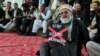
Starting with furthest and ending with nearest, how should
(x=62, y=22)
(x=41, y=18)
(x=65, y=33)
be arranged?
(x=41, y=18), (x=62, y=22), (x=65, y=33)

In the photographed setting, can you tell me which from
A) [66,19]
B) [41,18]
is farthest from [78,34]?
[41,18]

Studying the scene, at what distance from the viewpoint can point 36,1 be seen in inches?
573

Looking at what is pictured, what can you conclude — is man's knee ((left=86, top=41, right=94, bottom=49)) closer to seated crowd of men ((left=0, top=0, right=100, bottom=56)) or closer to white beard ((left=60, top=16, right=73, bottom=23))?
seated crowd of men ((left=0, top=0, right=100, bottom=56))

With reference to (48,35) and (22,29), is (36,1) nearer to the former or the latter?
(22,29)

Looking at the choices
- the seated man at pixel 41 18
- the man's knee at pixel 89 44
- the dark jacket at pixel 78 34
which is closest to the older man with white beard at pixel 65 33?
the dark jacket at pixel 78 34

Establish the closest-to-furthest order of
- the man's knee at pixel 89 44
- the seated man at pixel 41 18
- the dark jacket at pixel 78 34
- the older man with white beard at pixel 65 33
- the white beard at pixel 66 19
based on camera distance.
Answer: the older man with white beard at pixel 65 33, the dark jacket at pixel 78 34, the white beard at pixel 66 19, the man's knee at pixel 89 44, the seated man at pixel 41 18

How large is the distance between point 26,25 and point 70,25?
24.3 feet

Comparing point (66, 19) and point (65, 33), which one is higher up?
point (66, 19)

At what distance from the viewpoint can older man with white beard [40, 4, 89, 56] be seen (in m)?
5.45

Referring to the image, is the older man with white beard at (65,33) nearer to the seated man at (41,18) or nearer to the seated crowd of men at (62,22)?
the seated crowd of men at (62,22)

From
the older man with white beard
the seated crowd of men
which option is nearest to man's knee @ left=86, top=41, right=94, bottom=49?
the seated crowd of men

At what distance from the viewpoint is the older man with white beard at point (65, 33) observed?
5.45 m

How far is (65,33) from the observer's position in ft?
18.4

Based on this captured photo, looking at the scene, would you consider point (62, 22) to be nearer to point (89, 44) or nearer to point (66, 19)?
point (66, 19)
